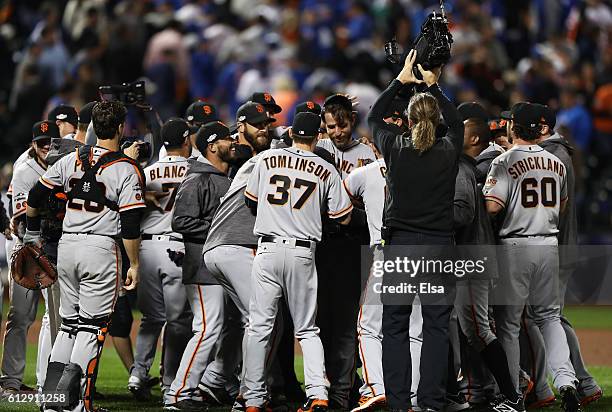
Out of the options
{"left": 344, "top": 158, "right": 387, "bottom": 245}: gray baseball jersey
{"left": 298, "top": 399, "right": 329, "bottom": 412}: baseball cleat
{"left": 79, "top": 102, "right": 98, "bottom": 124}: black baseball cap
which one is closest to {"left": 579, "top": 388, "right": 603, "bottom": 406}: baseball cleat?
{"left": 344, "top": 158, "right": 387, "bottom": 245}: gray baseball jersey

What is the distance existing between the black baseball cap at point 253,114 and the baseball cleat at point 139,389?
2.18 meters

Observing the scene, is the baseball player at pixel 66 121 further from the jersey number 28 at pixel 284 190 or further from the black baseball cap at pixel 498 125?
the black baseball cap at pixel 498 125

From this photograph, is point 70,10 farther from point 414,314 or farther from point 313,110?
point 414,314

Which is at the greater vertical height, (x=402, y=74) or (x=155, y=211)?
(x=402, y=74)

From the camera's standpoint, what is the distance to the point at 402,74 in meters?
7.52

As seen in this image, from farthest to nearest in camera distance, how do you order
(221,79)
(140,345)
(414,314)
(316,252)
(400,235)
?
1. (221,79)
2. (140,345)
3. (316,252)
4. (414,314)
5. (400,235)

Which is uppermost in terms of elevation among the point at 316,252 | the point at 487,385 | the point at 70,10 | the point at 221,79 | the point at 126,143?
the point at 70,10

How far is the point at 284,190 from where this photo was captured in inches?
305

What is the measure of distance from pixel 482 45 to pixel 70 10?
6644 mm

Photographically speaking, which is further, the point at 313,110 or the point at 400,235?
the point at 313,110

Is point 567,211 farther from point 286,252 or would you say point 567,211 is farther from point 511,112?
point 286,252

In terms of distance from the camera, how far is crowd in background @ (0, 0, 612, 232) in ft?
55.8

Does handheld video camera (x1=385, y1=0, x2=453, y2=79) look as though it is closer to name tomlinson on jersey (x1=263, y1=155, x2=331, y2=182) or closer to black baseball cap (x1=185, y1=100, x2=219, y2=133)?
name tomlinson on jersey (x1=263, y1=155, x2=331, y2=182)

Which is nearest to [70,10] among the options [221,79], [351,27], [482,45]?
[221,79]
